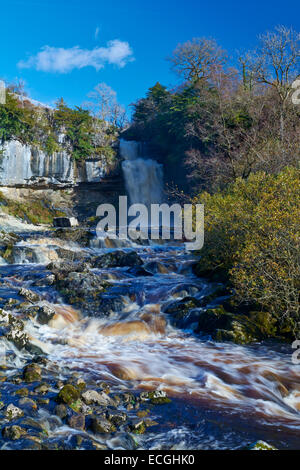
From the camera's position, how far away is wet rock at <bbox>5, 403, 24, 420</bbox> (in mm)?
3673

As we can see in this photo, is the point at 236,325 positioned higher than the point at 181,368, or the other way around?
the point at 236,325

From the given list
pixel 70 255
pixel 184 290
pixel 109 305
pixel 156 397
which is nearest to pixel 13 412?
pixel 156 397

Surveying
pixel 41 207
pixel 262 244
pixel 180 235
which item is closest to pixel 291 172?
pixel 262 244

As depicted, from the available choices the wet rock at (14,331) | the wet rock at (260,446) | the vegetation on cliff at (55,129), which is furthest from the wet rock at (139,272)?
the vegetation on cliff at (55,129)

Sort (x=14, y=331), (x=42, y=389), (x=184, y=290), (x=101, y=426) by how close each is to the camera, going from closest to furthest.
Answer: (x=101, y=426), (x=42, y=389), (x=14, y=331), (x=184, y=290)

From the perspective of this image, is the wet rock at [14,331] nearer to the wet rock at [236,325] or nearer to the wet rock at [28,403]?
the wet rock at [28,403]

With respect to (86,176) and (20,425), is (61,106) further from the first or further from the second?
(20,425)

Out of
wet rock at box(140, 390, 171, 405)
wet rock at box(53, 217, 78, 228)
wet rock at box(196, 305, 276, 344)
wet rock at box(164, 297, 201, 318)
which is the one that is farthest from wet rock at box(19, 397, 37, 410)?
wet rock at box(53, 217, 78, 228)

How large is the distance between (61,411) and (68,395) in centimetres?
27

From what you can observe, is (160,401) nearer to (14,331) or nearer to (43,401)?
(43,401)

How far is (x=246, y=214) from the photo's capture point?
8008 mm

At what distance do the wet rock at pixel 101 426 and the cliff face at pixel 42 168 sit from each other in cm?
2482

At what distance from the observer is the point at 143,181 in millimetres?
31016

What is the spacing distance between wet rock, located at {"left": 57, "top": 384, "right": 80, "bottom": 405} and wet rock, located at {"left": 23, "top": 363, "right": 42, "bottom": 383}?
2.29ft
